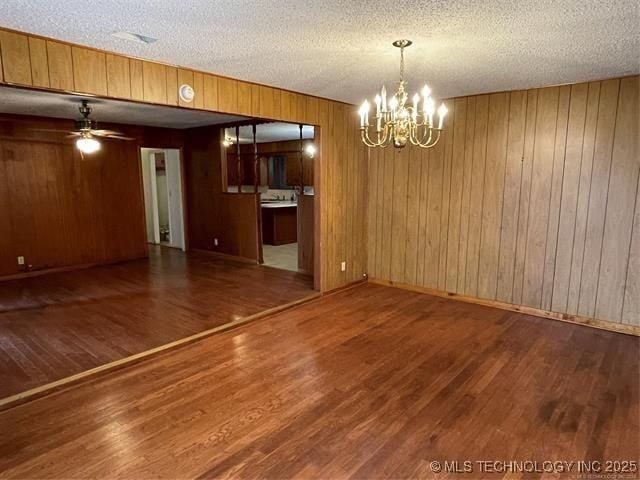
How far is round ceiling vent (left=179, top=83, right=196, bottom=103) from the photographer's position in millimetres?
A: 3252

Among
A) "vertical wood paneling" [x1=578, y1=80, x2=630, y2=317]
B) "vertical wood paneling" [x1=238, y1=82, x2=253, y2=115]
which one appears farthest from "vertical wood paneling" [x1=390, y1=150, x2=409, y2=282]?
"vertical wood paneling" [x1=238, y1=82, x2=253, y2=115]

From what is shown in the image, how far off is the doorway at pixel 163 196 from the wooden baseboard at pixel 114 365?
175 inches

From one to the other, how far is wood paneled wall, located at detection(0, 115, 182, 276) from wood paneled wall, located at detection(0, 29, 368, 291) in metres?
3.97

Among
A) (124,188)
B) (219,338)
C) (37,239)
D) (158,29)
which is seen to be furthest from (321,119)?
(37,239)

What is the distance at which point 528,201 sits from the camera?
430 cm

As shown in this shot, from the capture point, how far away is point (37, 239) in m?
5.98

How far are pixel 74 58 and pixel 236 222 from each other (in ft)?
14.5

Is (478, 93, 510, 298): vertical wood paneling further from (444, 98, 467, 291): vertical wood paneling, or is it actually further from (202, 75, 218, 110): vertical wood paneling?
(202, 75, 218, 110): vertical wood paneling

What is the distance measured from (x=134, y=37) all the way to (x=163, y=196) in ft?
22.0

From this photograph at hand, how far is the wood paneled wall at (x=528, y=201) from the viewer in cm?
379

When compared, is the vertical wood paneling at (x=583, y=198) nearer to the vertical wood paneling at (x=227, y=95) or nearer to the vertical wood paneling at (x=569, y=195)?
the vertical wood paneling at (x=569, y=195)

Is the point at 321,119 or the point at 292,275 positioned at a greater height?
the point at 321,119

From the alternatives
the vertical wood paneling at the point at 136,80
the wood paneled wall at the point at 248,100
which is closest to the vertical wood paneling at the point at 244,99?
the wood paneled wall at the point at 248,100

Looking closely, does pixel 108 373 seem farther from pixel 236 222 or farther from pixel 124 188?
pixel 124 188
